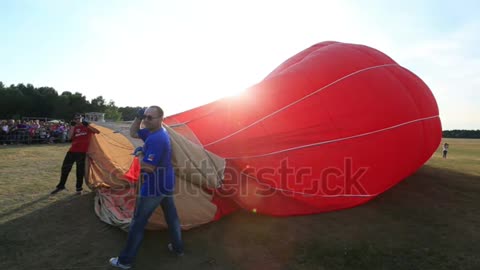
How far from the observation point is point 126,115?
2766 inches

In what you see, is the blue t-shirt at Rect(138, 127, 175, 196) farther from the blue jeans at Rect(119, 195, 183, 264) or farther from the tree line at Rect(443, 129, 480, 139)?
the tree line at Rect(443, 129, 480, 139)

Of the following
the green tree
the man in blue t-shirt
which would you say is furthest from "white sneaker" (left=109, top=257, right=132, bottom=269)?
the green tree

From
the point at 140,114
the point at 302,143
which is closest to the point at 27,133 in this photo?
the point at 140,114

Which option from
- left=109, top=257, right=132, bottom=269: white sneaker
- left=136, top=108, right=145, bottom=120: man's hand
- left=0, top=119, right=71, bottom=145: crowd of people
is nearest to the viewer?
left=109, top=257, right=132, bottom=269: white sneaker

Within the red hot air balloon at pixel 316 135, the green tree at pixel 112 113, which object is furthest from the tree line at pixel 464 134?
the red hot air balloon at pixel 316 135

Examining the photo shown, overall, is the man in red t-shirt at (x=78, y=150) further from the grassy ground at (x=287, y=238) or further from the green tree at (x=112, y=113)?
the green tree at (x=112, y=113)

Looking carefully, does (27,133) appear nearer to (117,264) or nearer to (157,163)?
(117,264)

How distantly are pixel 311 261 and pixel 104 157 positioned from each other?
452 cm

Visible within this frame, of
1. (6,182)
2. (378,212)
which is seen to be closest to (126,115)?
(6,182)

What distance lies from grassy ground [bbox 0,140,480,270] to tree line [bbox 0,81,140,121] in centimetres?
4640

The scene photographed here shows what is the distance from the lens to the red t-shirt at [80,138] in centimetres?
626

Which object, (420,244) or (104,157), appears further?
(104,157)

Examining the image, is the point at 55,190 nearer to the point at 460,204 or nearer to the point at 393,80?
the point at 393,80

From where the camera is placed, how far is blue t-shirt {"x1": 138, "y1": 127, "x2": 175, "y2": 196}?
3.12 metres
